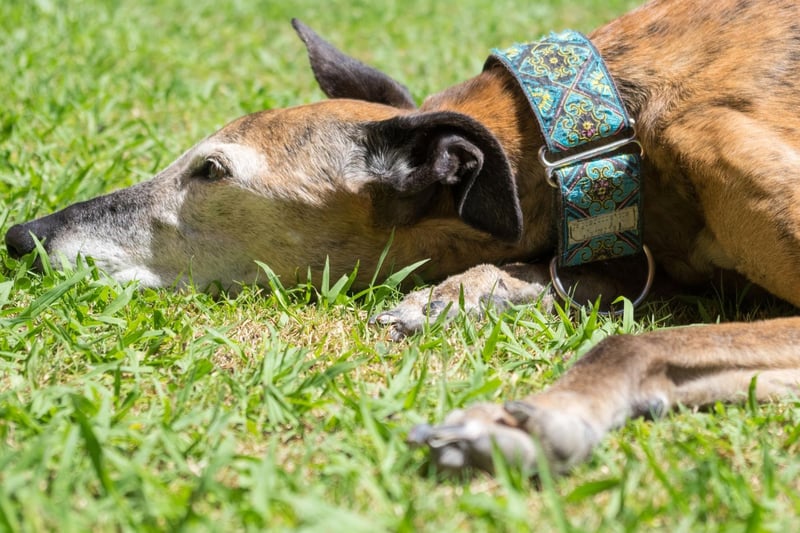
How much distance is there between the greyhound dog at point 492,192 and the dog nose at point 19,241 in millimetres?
14

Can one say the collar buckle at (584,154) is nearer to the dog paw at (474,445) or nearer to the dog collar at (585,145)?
the dog collar at (585,145)

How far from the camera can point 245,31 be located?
7.87m

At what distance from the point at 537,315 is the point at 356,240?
804 mm

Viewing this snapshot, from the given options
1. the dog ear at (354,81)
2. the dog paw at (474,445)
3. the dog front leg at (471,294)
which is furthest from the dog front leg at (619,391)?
the dog ear at (354,81)

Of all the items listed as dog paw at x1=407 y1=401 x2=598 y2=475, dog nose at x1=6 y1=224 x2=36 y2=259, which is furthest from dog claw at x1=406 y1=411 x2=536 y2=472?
dog nose at x1=6 y1=224 x2=36 y2=259

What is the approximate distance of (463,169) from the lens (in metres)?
3.41

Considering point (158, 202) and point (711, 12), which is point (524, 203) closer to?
point (711, 12)

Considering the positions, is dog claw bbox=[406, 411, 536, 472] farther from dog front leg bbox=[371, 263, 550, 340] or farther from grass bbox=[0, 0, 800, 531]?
dog front leg bbox=[371, 263, 550, 340]

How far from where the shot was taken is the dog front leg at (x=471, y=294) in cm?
339

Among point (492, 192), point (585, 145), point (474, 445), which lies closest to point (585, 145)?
point (585, 145)

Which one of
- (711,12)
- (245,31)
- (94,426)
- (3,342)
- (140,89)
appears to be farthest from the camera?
(245,31)

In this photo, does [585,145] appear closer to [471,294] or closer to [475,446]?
[471,294]

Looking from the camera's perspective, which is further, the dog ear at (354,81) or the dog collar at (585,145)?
the dog ear at (354,81)

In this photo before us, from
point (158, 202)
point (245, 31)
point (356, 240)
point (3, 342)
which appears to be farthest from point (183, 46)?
point (3, 342)
